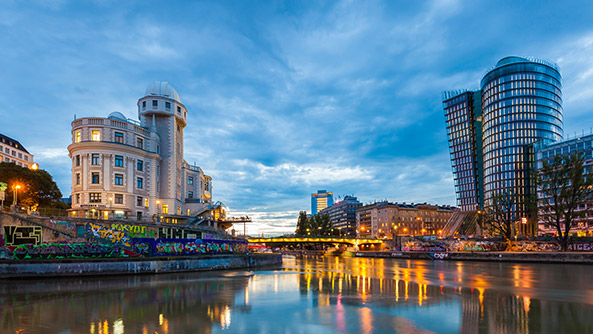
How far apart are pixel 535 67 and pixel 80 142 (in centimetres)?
17390

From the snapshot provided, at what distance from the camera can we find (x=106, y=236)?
52625mm

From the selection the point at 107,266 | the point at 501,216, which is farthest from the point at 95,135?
the point at 501,216

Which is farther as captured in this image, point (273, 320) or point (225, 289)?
point (225, 289)

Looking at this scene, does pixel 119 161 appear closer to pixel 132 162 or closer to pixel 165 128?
pixel 132 162

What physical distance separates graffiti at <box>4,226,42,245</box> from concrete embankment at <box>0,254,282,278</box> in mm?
6443

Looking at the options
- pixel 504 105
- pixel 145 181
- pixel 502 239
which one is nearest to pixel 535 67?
pixel 504 105

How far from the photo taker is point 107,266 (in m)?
42.3

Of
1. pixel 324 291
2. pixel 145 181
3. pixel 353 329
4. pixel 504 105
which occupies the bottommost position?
pixel 324 291

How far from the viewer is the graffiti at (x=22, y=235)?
42719mm

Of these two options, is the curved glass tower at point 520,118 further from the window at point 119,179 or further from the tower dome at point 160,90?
the window at point 119,179

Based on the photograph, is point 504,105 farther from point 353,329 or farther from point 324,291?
point 353,329

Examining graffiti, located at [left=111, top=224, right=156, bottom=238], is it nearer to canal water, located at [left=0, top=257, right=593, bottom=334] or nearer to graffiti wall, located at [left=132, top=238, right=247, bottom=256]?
graffiti wall, located at [left=132, top=238, right=247, bottom=256]

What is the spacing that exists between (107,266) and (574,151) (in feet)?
474

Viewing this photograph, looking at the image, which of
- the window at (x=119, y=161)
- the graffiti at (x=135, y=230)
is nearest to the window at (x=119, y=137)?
the window at (x=119, y=161)
